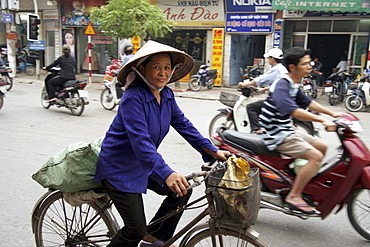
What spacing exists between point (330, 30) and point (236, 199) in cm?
1458

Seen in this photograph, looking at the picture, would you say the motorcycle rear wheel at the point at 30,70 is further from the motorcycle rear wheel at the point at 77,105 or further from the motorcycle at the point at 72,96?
the motorcycle rear wheel at the point at 77,105

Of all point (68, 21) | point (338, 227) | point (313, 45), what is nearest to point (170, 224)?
point (338, 227)

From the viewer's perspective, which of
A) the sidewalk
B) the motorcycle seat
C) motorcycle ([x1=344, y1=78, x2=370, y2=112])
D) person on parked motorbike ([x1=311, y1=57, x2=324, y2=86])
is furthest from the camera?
person on parked motorbike ([x1=311, y1=57, x2=324, y2=86])

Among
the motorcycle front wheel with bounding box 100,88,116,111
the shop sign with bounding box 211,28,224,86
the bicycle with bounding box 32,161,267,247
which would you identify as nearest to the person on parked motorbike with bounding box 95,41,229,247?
the bicycle with bounding box 32,161,267,247

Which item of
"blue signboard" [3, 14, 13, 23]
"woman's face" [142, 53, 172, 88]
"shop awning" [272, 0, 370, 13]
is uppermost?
"shop awning" [272, 0, 370, 13]

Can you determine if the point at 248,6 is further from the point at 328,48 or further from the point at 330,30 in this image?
the point at 328,48

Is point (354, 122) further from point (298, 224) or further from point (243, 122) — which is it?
point (243, 122)

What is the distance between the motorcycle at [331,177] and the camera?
3172mm

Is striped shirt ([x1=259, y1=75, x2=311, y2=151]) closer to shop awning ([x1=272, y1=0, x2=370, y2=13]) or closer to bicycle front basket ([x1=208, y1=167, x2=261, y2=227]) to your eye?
bicycle front basket ([x1=208, y1=167, x2=261, y2=227])

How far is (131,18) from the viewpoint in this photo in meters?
12.9

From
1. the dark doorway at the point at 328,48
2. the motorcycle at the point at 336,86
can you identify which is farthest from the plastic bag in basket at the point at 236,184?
the dark doorway at the point at 328,48

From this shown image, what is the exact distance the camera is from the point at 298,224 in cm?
369

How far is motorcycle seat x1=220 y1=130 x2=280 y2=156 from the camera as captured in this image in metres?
3.63

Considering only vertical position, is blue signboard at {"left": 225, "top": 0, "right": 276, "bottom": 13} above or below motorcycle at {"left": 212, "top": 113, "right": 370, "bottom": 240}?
above
